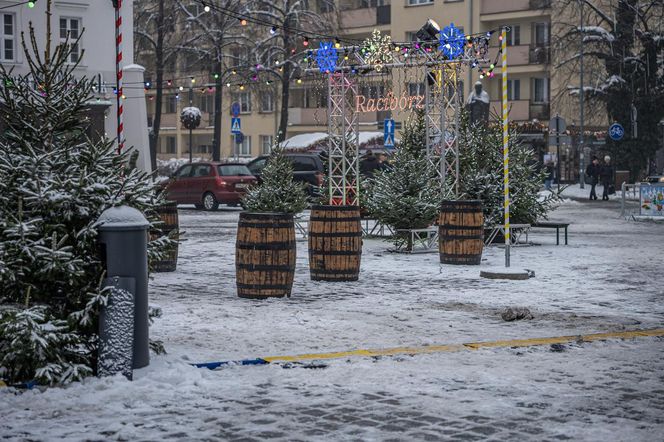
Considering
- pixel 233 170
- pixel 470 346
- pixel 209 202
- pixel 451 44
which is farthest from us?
pixel 233 170

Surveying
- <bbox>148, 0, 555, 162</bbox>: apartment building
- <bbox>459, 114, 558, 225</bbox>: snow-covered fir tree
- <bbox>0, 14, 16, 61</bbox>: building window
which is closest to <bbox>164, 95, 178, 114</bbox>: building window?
<bbox>148, 0, 555, 162</bbox>: apartment building

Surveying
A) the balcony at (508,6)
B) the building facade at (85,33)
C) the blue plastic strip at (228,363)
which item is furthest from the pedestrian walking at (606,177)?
the blue plastic strip at (228,363)

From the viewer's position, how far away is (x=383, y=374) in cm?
859

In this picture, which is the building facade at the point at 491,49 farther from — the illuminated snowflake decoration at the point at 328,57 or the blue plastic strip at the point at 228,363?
the blue plastic strip at the point at 228,363

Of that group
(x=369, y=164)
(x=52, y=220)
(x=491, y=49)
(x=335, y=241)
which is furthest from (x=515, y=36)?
(x=52, y=220)

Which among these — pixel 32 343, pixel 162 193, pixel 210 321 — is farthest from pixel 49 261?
pixel 210 321

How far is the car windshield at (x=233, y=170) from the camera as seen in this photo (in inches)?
1463

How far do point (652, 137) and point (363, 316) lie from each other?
44.6m

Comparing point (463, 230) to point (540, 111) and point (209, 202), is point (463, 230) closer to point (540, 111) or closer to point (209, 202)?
point (209, 202)

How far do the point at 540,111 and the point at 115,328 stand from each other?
6062 centimetres

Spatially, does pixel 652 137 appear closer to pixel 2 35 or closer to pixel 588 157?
pixel 588 157

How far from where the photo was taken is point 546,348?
32.2 feet

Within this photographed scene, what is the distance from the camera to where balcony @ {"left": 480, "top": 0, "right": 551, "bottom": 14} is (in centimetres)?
6412

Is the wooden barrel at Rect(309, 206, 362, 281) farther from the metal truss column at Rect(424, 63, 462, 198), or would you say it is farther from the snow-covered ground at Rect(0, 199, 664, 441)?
the metal truss column at Rect(424, 63, 462, 198)
